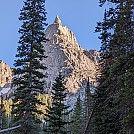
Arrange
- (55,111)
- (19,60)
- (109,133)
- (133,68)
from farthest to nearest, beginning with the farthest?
1. (55,111)
2. (19,60)
3. (109,133)
4. (133,68)

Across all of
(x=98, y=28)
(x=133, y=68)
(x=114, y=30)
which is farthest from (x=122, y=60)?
(x=98, y=28)

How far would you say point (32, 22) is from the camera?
63.7ft

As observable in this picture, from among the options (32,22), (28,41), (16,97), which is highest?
(32,22)

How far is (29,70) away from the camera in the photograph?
1842cm

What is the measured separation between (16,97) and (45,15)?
619 centimetres

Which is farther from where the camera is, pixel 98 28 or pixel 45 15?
pixel 45 15

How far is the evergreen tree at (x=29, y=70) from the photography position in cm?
1802

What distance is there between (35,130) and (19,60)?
15.7 ft

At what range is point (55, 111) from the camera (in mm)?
23219

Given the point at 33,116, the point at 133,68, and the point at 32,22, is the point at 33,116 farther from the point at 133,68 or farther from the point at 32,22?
the point at 133,68

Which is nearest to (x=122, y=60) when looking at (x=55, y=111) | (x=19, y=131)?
(x=19, y=131)

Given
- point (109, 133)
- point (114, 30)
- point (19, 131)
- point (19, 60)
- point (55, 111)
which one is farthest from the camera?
point (55, 111)

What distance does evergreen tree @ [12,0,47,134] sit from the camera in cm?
1802

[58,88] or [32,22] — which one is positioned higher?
[32,22]
